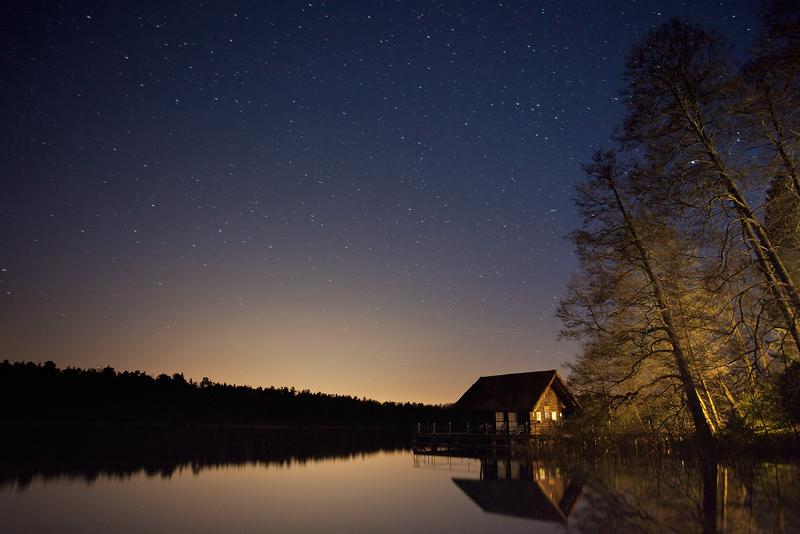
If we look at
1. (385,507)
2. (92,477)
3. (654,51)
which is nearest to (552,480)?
(385,507)

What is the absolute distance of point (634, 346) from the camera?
1650 cm

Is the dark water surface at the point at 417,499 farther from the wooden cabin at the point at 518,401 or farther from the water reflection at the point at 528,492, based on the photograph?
the wooden cabin at the point at 518,401

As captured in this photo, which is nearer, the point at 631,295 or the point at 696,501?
the point at 696,501

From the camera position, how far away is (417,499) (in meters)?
14.2

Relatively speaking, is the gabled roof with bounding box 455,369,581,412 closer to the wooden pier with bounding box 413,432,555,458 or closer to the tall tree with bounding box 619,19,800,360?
the wooden pier with bounding box 413,432,555,458

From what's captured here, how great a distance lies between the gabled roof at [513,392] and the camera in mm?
38000

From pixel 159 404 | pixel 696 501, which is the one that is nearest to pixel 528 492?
pixel 696 501

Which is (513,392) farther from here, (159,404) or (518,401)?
(159,404)

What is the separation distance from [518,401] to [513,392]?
4.65ft

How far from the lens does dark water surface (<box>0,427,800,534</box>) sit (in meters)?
9.48

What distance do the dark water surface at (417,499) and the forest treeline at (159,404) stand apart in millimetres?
86534

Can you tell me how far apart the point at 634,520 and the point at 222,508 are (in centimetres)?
954

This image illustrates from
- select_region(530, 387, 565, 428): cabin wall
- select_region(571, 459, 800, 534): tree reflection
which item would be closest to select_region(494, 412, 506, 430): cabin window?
select_region(530, 387, 565, 428): cabin wall

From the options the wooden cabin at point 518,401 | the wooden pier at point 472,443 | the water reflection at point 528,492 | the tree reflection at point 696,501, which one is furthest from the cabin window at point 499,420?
the tree reflection at point 696,501
